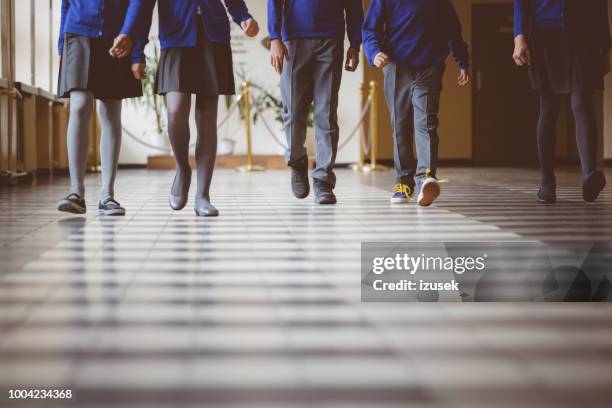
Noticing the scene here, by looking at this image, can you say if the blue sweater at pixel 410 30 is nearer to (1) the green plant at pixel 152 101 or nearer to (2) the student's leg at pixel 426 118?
(2) the student's leg at pixel 426 118

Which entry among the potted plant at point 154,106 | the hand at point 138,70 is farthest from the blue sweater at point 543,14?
the potted plant at point 154,106

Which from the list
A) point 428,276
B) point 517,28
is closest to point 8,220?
point 428,276

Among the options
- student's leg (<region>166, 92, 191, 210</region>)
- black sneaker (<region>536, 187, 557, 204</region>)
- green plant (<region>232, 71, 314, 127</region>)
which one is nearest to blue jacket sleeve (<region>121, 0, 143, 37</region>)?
student's leg (<region>166, 92, 191, 210</region>)

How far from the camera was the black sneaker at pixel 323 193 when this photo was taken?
4.29m

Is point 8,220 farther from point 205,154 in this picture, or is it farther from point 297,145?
point 297,145

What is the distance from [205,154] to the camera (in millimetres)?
3617

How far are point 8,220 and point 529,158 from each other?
30.2ft

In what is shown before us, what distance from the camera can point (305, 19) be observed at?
14.0 ft

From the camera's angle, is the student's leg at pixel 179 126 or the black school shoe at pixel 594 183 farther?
the black school shoe at pixel 594 183

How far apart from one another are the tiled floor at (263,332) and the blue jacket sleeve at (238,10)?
1116 millimetres

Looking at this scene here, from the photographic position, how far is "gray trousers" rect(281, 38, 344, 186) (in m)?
4.30

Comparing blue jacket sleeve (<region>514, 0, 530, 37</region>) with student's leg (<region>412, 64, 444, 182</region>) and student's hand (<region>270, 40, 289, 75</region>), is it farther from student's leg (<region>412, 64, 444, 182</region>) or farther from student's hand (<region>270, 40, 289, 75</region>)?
student's hand (<region>270, 40, 289, 75</region>)

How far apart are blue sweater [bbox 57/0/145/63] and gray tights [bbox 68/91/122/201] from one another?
0.75 ft

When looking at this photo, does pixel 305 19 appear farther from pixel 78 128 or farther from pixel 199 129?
pixel 78 128
